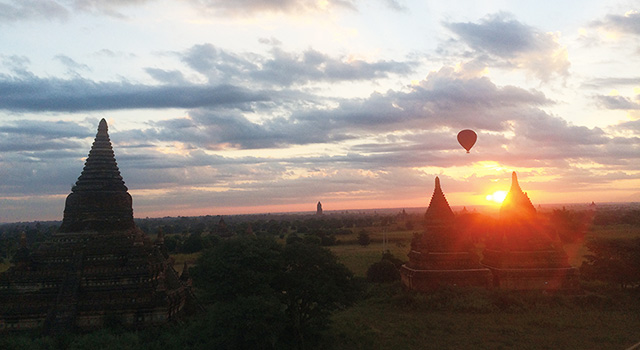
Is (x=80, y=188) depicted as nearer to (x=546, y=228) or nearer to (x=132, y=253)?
(x=132, y=253)

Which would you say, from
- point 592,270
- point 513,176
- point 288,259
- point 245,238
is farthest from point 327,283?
point 592,270

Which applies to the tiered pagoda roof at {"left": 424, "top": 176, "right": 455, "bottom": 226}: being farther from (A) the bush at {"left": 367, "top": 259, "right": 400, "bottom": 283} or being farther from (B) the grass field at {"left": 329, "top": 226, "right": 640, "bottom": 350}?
(A) the bush at {"left": 367, "top": 259, "right": 400, "bottom": 283}

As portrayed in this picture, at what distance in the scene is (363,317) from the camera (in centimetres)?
2352

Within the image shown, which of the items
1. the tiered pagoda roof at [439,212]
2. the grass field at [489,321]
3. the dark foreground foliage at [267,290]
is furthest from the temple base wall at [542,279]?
the dark foreground foliage at [267,290]

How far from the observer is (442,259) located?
28422 mm

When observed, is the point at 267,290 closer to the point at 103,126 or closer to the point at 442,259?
the point at 103,126

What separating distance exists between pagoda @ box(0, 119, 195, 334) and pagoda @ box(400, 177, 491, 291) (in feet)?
47.2

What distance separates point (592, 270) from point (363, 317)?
17.3m

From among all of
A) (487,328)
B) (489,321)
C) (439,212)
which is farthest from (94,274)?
(439,212)

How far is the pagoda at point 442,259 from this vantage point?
27.7 metres

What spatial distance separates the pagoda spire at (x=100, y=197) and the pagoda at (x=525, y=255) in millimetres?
22455

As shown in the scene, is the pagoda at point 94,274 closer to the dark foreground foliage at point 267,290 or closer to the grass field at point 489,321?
the dark foreground foliage at point 267,290

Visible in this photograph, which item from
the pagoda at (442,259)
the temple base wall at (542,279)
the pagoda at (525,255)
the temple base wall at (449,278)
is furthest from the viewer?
the pagoda at (442,259)

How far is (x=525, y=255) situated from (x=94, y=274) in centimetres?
2456
